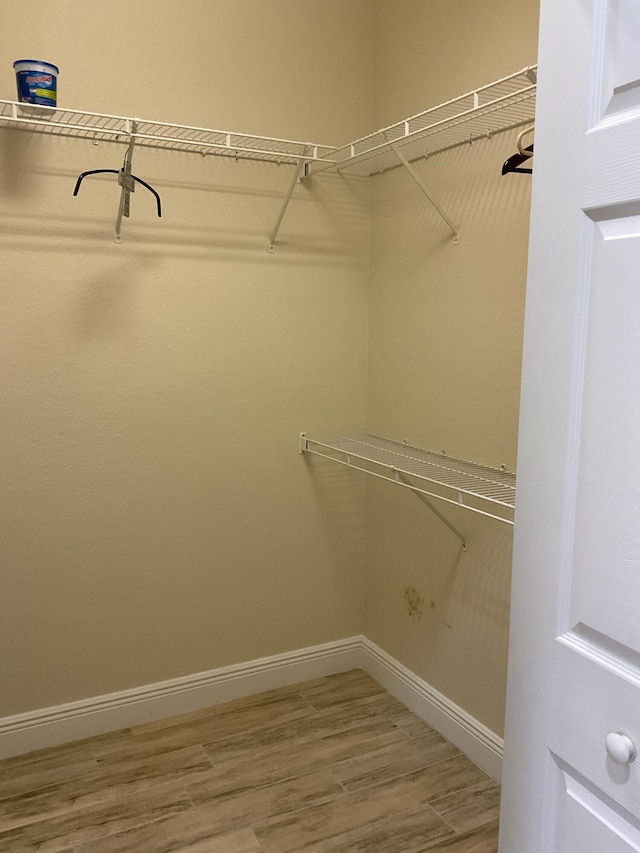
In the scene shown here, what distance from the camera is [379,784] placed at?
2.01m

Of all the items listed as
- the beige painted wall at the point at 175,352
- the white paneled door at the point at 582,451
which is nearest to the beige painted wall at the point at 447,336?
the beige painted wall at the point at 175,352

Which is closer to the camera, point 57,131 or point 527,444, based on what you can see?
point 527,444

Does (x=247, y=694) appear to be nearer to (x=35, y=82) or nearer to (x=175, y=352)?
(x=175, y=352)

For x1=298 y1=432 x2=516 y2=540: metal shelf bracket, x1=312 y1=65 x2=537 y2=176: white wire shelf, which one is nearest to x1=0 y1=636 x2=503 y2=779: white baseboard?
x1=298 y1=432 x2=516 y2=540: metal shelf bracket

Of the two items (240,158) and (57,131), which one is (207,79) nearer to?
(240,158)

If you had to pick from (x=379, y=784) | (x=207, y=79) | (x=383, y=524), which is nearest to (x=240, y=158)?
(x=207, y=79)

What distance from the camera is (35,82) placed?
1732 millimetres

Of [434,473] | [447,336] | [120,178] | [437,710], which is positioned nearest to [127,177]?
[120,178]

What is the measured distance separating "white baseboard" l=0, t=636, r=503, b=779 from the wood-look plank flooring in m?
0.04

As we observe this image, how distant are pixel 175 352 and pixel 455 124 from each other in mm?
1070

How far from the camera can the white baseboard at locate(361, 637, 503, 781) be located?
6.73 feet

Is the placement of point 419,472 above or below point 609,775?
above

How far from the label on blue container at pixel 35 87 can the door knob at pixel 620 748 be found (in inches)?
71.6

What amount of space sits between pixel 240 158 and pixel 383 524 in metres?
1.35
